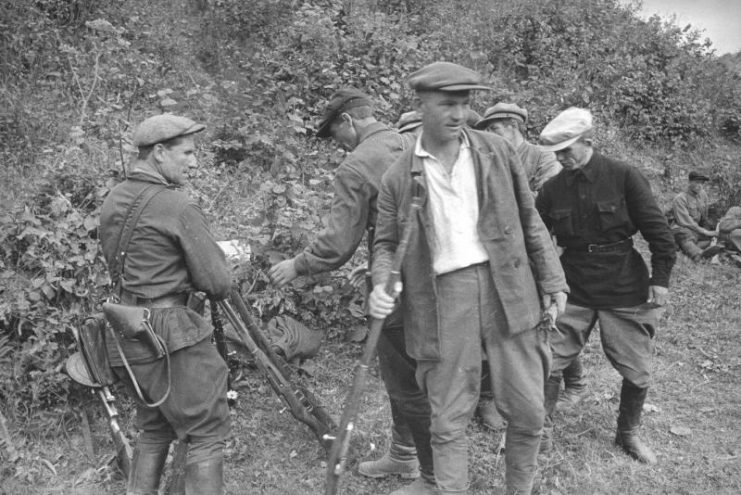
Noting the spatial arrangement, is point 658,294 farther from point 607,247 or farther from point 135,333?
point 135,333

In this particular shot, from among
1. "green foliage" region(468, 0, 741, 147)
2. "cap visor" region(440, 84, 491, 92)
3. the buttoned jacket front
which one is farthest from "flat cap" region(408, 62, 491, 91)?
"green foliage" region(468, 0, 741, 147)

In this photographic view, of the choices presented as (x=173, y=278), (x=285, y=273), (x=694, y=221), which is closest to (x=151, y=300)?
(x=173, y=278)

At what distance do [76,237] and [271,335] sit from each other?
5.20 ft

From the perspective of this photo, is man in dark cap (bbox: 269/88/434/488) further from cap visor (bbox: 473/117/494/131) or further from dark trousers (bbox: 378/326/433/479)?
cap visor (bbox: 473/117/494/131)

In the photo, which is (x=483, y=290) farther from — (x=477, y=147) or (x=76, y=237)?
(x=76, y=237)

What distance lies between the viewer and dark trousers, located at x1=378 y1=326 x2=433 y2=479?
11.8 feet

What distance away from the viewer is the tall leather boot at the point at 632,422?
4.08 m

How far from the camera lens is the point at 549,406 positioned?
4.14 meters

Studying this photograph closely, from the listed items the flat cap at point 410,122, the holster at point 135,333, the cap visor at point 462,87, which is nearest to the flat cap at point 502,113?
the flat cap at point 410,122

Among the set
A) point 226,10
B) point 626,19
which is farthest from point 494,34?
point 226,10

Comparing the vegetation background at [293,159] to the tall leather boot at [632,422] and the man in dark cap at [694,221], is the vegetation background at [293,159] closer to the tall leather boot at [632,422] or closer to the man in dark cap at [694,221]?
the tall leather boot at [632,422]

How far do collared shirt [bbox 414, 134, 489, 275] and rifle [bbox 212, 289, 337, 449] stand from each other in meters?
1.47

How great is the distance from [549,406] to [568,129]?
1739mm

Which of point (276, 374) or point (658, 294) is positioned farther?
point (276, 374)
